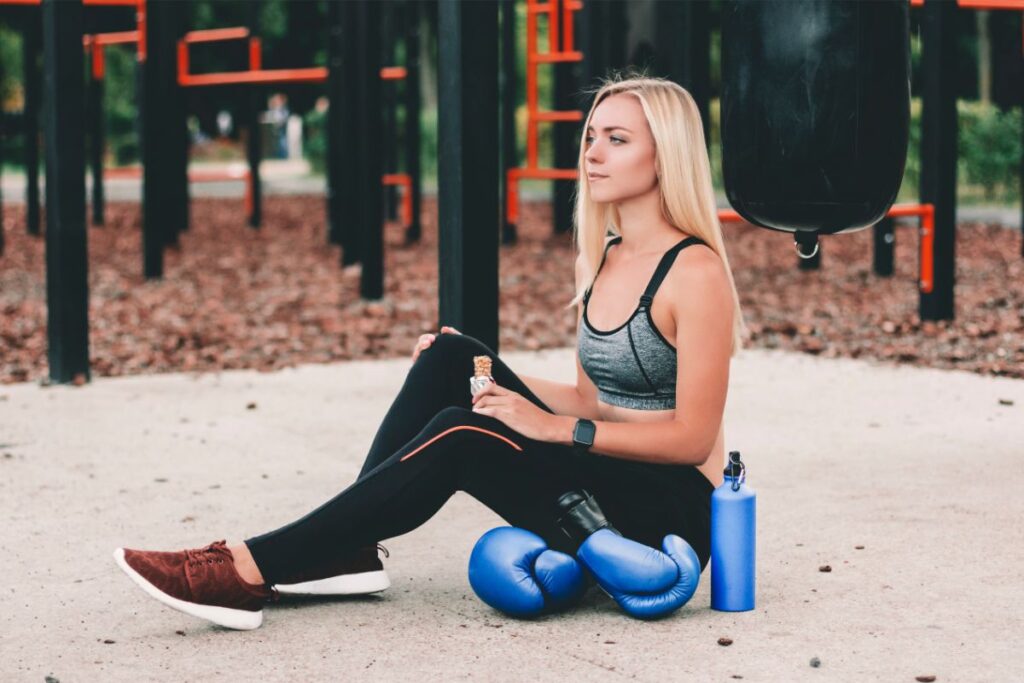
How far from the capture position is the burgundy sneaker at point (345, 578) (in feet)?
12.9

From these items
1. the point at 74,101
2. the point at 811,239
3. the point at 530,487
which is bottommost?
the point at 530,487

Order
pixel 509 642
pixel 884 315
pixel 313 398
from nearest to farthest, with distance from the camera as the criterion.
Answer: pixel 509 642, pixel 313 398, pixel 884 315

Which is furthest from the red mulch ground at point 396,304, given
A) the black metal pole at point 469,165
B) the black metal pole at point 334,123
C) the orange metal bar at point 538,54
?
the black metal pole at point 469,165

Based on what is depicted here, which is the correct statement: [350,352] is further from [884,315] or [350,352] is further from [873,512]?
[873,512]

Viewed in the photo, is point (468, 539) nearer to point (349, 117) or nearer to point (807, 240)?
point (807, 240)

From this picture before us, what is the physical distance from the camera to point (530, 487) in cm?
382

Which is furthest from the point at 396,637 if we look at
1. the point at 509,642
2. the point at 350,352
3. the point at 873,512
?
the point at 350,352

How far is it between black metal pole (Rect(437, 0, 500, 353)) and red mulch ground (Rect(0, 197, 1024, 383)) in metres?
2.46

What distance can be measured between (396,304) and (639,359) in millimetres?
6761

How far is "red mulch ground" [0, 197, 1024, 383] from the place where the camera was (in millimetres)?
8664

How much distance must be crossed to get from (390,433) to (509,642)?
2.16 ft

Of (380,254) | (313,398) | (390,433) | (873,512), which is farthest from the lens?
(380,254)

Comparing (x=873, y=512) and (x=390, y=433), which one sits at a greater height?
(x=390, y=433)

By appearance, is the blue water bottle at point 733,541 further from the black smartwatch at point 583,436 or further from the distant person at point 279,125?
the distant person at point 279,125
